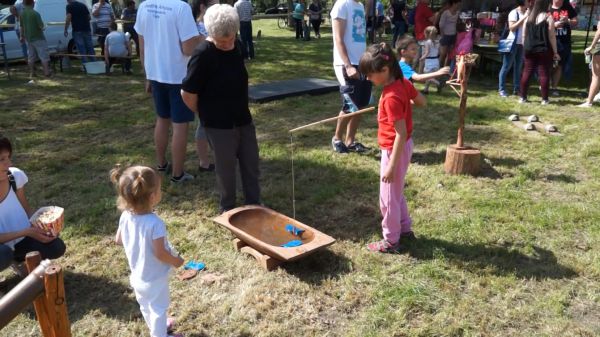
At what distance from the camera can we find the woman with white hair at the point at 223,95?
125 inches

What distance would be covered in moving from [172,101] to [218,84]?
987mm

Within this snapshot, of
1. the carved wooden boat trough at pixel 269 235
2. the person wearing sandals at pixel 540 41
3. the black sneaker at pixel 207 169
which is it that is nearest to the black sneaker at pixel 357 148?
the black sneaker at pixel 207 169

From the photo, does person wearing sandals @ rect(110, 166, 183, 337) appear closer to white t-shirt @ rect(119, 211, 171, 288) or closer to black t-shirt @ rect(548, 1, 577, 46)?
white t-shirt @ rect(119, 211, 171, 288)

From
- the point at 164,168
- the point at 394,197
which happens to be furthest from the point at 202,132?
the point at 394,197

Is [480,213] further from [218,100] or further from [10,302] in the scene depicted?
[10,302]

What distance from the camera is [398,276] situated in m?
3.04

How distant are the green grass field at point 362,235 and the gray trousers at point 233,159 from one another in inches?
12.5

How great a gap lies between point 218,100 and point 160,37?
1088 millimetres

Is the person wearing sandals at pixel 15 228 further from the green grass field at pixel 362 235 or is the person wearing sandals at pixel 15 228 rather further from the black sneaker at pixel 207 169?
the black sneaker at pixel 207 169

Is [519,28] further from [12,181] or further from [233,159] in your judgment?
[12,181]

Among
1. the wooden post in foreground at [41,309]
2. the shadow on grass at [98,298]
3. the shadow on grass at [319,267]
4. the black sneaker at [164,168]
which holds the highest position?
the wooden post in foreground at [41,309]

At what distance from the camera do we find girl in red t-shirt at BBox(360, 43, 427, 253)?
2.87m

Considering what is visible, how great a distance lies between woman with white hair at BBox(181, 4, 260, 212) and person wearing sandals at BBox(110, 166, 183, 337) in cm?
117

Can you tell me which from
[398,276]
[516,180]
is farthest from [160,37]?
[516,180]
